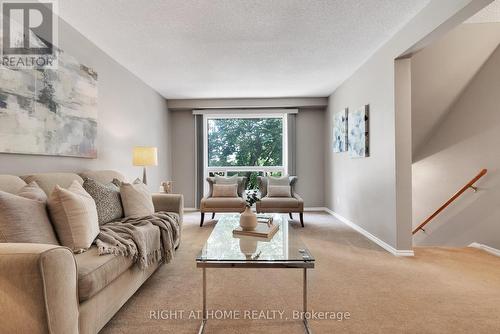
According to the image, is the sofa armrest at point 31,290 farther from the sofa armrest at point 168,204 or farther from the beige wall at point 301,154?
the beige wall at point 301,154

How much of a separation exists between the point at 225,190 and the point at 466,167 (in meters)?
3.65

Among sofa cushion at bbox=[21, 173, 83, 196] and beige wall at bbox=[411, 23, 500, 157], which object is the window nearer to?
beige wall at bbox=[411, 23, 500, 157]

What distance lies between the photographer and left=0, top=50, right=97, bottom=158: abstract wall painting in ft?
6.60

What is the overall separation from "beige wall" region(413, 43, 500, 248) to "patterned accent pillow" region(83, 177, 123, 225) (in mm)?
4262

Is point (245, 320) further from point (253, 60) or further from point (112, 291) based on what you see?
point (253, 60)

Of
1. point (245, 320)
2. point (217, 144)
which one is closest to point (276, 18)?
point (245, 320)

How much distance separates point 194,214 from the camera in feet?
18.0

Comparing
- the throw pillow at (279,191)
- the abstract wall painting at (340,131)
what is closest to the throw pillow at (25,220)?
the throw pillow at (279,191)

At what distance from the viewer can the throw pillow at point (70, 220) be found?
165cm

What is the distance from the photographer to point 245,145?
6062 millimetres

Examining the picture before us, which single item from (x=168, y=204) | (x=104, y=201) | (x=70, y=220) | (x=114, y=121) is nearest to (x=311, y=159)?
(x=168, y=204)

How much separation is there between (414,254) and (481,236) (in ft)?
4.54

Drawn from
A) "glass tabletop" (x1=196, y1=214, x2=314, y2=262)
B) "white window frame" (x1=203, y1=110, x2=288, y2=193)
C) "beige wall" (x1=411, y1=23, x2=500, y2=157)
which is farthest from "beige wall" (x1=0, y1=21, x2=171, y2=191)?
"beige wall" (x1=411, y1=23, x2=500, y2=157)

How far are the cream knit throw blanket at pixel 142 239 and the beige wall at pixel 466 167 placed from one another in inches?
152
